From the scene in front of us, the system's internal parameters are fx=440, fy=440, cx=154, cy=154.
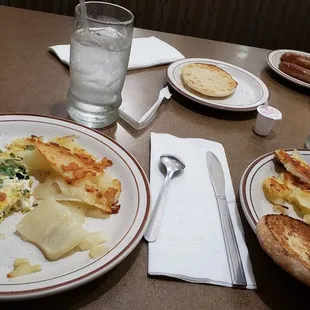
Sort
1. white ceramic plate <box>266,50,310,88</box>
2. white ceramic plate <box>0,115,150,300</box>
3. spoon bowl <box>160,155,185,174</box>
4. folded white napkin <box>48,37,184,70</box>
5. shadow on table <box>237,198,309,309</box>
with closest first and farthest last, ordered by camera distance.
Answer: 1. white ceramic plate <box>0,115,150,300</box>
2. shadow on table <box>237,198,309,309</box>
3. spoon bowl <box>160,155,185,174</box>
4. folded white napkin <box>48,37,184,70</box>
5. white ceramic plate <box>266,50,310,88</box>

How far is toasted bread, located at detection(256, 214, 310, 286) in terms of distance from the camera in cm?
70

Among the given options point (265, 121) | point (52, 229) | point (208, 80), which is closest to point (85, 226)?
point (52, 229)

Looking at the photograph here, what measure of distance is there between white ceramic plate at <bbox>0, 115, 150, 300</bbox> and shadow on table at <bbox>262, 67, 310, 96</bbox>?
86 centimetres

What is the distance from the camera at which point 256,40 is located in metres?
2.97

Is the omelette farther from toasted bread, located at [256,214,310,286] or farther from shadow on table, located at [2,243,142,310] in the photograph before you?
shadow on table, located at [2,243,142,310]

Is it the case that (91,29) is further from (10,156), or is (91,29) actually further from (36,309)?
(36,309)

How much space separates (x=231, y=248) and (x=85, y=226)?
0.26 meters

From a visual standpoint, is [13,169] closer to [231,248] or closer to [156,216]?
[156,216]

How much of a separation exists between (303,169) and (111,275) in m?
0.53

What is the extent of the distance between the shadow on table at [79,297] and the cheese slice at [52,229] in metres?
0.06

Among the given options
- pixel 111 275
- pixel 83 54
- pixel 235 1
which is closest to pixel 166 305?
pixel 111 275

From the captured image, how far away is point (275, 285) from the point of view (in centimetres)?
75

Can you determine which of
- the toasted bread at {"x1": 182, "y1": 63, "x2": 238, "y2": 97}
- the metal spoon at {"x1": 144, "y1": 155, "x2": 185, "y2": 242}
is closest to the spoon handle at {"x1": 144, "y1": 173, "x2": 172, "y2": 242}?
the metal spoon at {"x1": 144, "y1": 155, "x2": 185, "y2": 242}

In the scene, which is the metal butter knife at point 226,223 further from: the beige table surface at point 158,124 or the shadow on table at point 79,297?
the shadow on table at point 79,297
